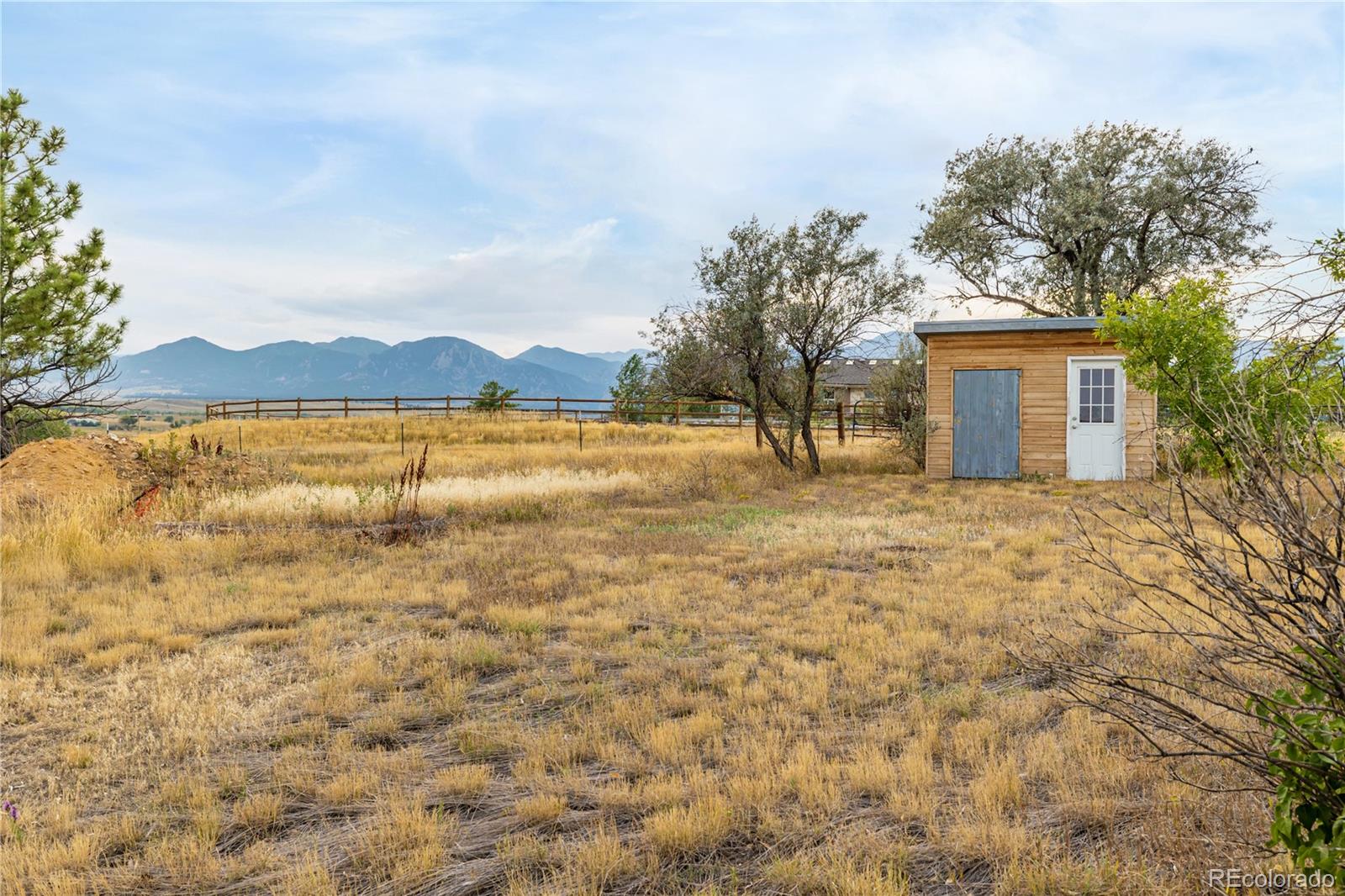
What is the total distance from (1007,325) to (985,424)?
7.45 ft

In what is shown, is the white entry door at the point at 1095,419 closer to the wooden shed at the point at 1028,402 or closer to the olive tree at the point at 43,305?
the wooden shed at the point at 1028,402

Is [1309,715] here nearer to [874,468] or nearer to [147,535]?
[147,535]

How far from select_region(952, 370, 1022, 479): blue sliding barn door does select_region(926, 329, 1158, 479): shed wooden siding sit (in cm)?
14

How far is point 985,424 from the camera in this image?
59.7 feet

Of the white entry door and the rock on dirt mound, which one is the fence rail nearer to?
the white entry door

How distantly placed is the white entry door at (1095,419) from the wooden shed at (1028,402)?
0.7 inches

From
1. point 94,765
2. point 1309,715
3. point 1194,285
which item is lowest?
point 94,765

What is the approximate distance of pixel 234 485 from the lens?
1506 centimetres

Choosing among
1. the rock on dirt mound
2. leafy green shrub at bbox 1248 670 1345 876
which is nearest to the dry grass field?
leafy green shrub at bbox 1248 670 1345 876

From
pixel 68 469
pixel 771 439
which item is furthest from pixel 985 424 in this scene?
pixel 68 469

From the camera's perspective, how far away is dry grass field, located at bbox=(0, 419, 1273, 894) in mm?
3316

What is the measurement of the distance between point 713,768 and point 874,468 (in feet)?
55.5

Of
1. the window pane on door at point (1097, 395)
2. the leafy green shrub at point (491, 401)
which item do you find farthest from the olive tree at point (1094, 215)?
the leafy green shrub at point (491, 401)

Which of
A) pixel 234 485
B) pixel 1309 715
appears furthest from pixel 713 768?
pixel 234 485
